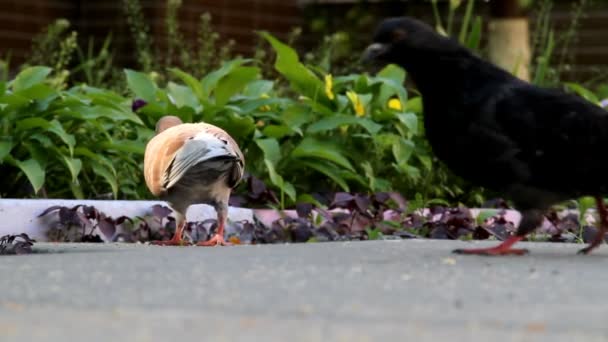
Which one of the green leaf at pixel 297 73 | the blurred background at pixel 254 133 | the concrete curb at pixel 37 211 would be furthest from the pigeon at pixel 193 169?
the green leaf at pixel 297 73

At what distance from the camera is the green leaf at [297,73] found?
804 centimetres

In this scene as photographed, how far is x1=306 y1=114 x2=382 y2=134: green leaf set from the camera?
25.0 feet

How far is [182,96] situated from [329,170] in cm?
101

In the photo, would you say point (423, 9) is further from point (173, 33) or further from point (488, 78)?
point (488, 78)

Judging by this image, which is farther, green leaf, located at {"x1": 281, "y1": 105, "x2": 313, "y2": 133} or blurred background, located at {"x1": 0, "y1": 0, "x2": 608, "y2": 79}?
blurred background, located at {"x1": 0, "y1": 0, "x2": 608, "y2": 79}

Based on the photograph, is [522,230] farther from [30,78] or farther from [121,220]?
[30,78]

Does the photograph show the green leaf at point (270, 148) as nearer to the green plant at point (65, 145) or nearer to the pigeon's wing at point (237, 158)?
the green plant at point (65, 145)

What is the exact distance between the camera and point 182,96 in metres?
8.01

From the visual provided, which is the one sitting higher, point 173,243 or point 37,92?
point 37,92

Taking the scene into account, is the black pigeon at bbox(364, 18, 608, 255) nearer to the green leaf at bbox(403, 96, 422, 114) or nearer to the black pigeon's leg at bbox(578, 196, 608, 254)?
the black pigeon's leg at bbox(578, 196, 608, 254)

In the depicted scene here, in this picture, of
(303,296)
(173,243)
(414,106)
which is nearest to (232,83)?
(414,106)

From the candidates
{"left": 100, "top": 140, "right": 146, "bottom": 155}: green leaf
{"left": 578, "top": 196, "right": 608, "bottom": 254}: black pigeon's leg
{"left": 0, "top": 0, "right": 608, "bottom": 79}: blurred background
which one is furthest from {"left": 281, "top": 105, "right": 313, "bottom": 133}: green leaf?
{"left": 0, "top": 0, "right": 608, "bottom": 79}: blurred background

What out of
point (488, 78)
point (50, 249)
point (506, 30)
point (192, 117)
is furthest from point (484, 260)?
point (506, 30)

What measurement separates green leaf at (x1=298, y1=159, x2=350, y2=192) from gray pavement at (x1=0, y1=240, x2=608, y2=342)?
2021 mm
